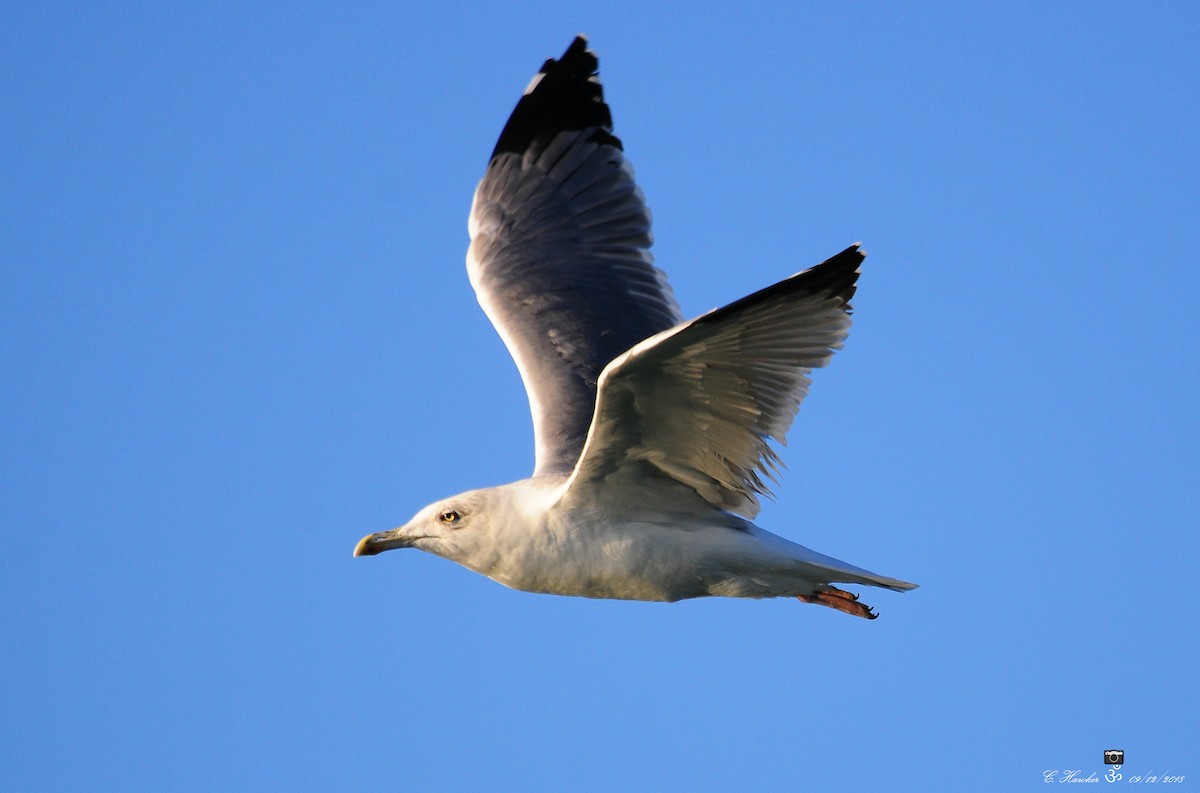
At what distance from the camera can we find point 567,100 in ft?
33.4

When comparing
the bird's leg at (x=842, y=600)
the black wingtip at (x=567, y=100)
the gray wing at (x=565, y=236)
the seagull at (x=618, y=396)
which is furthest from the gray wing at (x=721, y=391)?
the black wingtip at (x=567, y=100)

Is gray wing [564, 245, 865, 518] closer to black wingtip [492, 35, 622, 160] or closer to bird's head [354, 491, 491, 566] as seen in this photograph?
bird's head [354, 491, 491, 566]

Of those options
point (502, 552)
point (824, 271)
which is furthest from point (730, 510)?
point (824, 271)

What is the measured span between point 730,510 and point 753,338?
1.43 m

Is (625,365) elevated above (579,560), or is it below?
above

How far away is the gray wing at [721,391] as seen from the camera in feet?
20.6

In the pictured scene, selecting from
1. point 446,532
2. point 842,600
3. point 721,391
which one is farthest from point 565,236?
point 721,391

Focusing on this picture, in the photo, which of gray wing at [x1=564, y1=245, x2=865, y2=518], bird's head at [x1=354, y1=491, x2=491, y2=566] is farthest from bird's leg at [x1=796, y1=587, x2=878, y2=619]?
bird's head at [x1=354, y1=491, x2=491, y2=566]

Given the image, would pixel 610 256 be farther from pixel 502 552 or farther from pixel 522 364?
pixel 502 552

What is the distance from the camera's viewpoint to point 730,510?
25.1ft

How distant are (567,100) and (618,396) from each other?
411 centimetres

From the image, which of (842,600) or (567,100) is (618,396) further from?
(567,100)

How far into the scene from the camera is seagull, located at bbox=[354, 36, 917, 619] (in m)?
6.56

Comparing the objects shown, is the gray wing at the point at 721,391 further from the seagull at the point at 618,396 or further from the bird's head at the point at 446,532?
the bird's head at the point at 446,532
